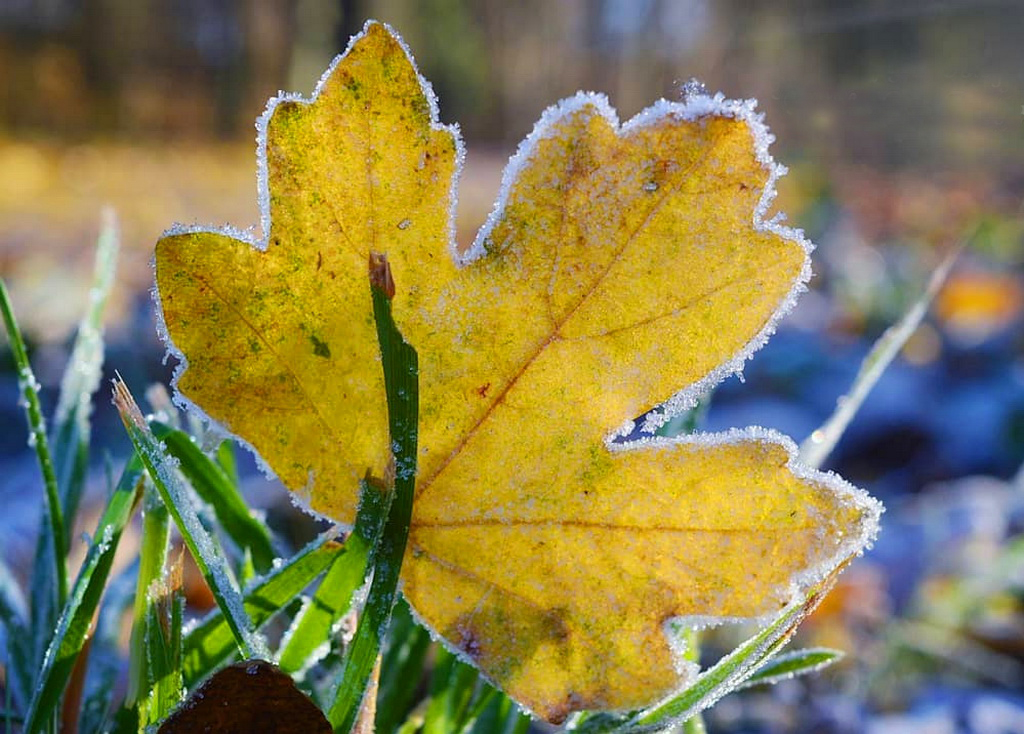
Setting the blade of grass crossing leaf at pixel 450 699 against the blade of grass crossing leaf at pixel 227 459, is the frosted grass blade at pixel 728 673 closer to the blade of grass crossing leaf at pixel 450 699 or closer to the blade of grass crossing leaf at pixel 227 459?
the blade of grass crossing leaf at pixel 450 699

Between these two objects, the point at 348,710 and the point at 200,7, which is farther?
the point at 200,7

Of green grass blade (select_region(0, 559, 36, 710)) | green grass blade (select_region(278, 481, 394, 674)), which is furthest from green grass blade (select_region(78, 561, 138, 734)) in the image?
green grass blade (select_region(278, 481, 394, 674))

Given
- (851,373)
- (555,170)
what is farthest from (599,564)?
(851,373)

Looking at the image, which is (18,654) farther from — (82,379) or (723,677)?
(723,677)

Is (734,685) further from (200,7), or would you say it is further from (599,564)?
(200,7)

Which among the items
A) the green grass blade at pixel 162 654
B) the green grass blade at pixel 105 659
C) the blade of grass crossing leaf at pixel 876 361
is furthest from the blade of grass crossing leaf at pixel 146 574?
the blade of grass crossing leaf at pixel 876 361

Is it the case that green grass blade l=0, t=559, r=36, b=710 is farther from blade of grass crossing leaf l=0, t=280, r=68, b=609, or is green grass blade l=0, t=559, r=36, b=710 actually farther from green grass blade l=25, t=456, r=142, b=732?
green grass blade l=25, t=456, r=142, b=732

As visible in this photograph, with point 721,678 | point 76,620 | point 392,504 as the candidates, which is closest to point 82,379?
point 76,620
